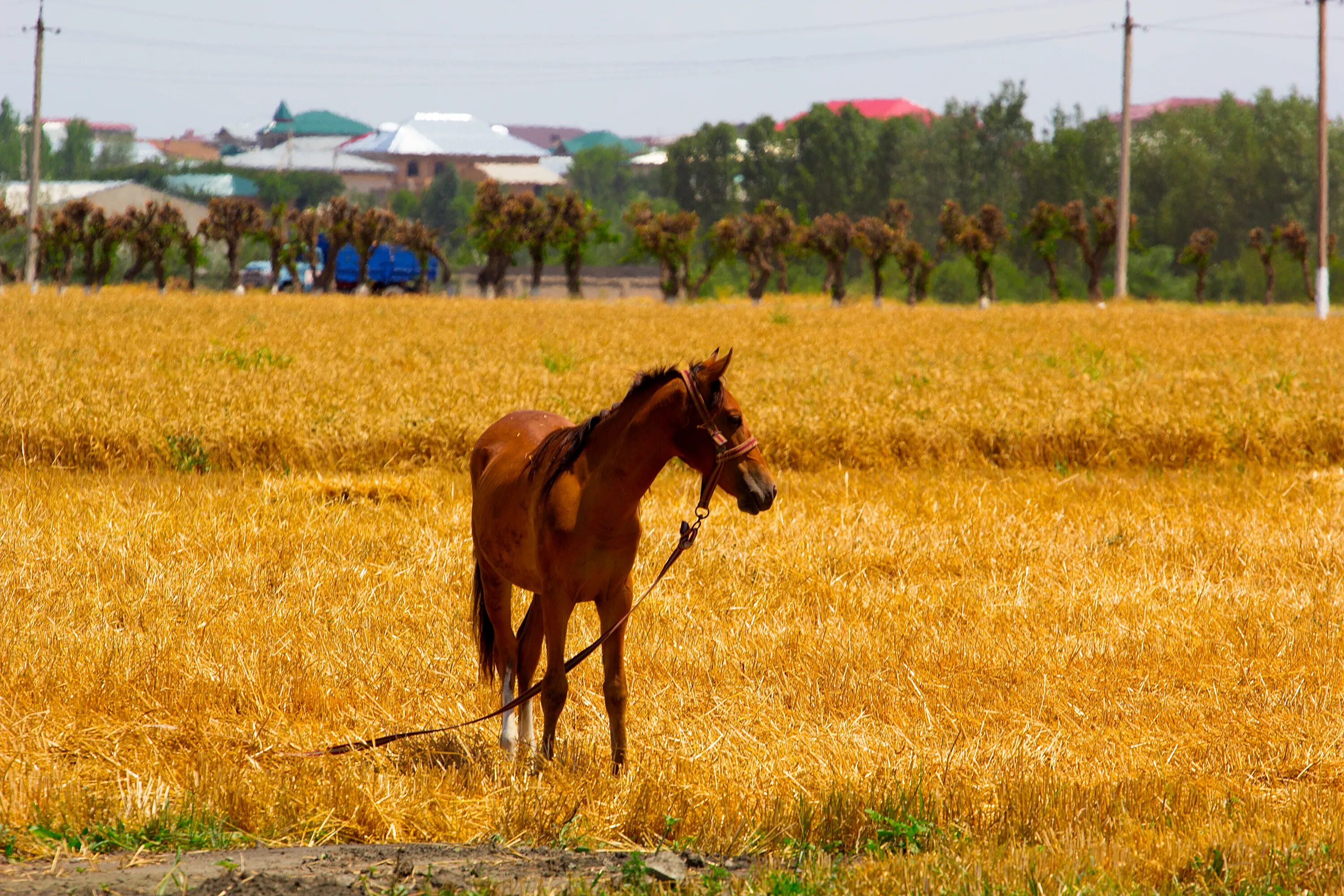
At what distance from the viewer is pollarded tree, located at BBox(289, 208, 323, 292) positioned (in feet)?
206


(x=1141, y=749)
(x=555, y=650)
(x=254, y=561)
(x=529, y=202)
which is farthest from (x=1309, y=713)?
(x=529, y=202)

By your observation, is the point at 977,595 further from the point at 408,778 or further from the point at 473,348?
the point at 473,348

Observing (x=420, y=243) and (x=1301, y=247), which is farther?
(x=420, y=243)

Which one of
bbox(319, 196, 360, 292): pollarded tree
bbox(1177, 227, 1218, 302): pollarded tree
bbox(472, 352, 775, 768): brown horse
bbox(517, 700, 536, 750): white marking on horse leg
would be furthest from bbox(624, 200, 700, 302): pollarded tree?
bbox(472, 352, 775, 768): brown horse

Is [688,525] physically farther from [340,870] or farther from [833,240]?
[833,240]

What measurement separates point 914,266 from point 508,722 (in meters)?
59.5

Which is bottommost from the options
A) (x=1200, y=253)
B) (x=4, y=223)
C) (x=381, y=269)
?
(x=381, y=269)

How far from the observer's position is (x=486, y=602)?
6012 millimetres

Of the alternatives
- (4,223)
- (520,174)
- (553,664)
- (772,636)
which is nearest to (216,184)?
(520,174)

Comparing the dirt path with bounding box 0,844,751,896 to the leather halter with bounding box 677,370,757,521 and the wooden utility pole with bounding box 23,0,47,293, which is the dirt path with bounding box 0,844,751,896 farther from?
the wooden utility pole with bounding box 23,0,47,293

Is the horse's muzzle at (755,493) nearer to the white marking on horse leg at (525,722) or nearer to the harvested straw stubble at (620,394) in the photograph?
the white marking on horse leg at (525,722)

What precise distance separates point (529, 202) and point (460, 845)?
199 feet

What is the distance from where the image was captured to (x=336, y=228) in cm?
6075

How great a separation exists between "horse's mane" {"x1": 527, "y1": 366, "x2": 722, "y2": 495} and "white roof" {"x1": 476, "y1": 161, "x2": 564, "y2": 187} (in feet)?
538
